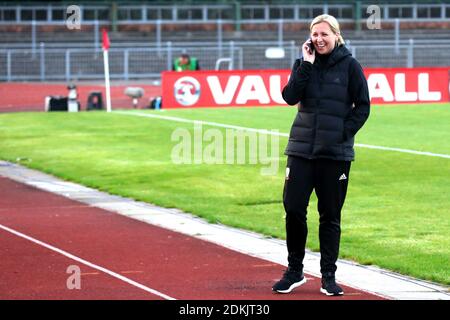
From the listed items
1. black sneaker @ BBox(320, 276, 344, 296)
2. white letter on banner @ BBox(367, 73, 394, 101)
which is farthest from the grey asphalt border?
white letter on banner @ BBox(367, 73, 394, 101)

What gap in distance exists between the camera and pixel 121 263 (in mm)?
10781

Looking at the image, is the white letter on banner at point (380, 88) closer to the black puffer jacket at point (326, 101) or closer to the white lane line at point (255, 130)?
the white lane line at point (255, 130)

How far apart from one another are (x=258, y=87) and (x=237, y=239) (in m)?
20.9

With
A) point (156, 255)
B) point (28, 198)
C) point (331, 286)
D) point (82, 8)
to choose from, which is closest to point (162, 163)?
point (28, 198)

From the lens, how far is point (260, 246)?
38.9ft

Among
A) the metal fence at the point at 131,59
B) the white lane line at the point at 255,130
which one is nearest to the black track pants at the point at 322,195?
the white lane line at the point at 255,130

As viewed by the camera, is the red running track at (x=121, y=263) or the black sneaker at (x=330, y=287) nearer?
the black sneaker at (x=330, y=287)

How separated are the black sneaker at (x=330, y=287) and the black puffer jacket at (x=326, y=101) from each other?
0.89 metres

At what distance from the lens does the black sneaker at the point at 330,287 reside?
916cm

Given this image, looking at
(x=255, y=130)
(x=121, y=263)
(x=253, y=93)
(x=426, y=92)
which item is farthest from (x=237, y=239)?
(x=426, y=92)

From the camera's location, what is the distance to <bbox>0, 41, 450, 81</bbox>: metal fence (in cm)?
4303

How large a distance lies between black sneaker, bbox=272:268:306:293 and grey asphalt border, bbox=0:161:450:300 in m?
0.51
